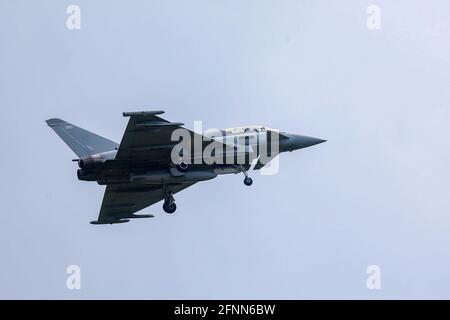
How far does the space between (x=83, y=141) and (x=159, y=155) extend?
4.57 meters

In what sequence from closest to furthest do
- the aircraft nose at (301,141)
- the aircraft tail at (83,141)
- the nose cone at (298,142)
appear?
1. the aircraft tail at (83,141)
2. the nose cone at (298,142)
3. the aircraft nose at (301,141)

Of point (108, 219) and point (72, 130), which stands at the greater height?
point (72, 130)

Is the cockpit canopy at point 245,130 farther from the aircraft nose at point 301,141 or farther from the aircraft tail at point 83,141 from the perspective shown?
the aircraft tail at point 83,141

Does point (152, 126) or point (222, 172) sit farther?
point (222, 172)

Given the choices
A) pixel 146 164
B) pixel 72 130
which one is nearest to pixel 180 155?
pixel 146 164

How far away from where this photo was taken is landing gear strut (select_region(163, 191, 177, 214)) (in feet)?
212

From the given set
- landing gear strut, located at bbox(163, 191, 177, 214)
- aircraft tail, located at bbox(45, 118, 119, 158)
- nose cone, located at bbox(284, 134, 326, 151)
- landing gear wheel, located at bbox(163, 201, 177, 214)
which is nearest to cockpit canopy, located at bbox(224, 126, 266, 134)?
nose cone, located at bbox(284, 134, 326, 151)

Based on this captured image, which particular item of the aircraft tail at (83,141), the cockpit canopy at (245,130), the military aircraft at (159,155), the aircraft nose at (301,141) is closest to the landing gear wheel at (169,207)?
the military aircraft at (159,155)

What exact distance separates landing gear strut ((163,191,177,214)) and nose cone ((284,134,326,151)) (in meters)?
6.02

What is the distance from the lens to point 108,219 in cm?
6731

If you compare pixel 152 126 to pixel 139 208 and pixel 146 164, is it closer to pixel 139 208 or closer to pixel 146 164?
pixel 146 164

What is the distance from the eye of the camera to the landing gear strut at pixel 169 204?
64.5m

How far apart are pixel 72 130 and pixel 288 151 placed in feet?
33.8

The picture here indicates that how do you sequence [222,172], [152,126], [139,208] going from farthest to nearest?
[139,208]
[222,172]
[152,126]
